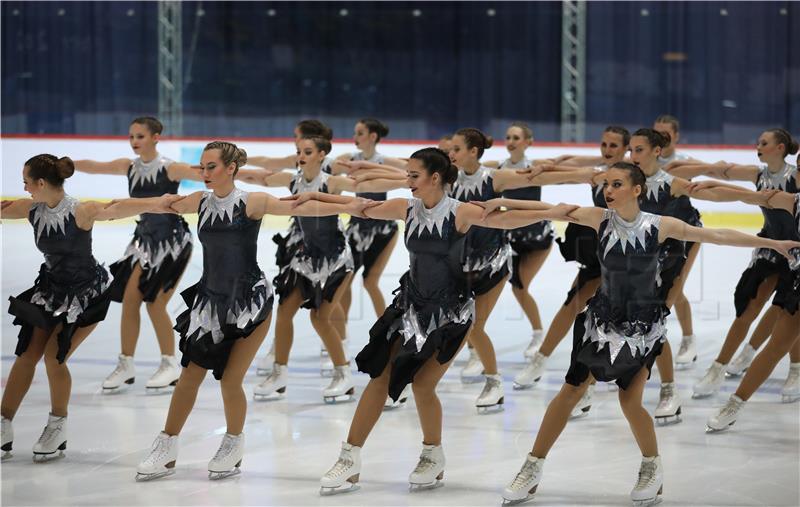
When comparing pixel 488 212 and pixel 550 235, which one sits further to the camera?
pixel 550 235

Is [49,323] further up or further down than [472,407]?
further up

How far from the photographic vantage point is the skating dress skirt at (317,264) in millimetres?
5816

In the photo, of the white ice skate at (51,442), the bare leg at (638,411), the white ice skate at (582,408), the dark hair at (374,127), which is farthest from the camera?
the dark hair at (374,127)

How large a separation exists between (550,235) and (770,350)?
1.95m

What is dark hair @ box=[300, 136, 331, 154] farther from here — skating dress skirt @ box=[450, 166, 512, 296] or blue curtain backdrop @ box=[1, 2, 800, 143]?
blue curtain backdrop @ box=[1, 2, 800, 143]

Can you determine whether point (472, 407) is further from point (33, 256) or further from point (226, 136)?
point (226, 136)

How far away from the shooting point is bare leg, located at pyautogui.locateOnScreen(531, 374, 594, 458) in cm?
418

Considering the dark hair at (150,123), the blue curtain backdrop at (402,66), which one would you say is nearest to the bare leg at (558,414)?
the dark hair at (150,123)

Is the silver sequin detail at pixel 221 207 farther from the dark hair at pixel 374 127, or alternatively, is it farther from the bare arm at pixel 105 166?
the dark hair at pixel 374 127

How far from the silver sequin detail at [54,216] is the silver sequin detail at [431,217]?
4.97 feet

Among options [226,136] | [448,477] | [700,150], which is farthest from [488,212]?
[226,136]

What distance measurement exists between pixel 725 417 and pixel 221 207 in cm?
265

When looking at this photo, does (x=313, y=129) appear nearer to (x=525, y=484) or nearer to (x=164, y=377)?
(x=164, y=377)

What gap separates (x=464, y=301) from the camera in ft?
14.6
